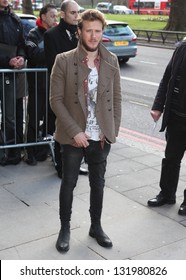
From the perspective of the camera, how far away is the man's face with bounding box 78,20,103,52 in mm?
3344

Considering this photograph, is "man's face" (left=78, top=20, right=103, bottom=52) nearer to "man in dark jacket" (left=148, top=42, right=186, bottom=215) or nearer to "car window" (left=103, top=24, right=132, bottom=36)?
"man in dark jacket" (left=148, top=42, right=186, bottom=215)

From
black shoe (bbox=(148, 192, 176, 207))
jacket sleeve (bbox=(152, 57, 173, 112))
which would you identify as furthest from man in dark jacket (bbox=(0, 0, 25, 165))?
black shoe (bbox=(148, 192, 176, 207))

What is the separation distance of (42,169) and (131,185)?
1.13 metres

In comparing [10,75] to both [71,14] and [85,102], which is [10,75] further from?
[85,102]

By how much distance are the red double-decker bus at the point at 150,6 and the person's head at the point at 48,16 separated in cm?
6983

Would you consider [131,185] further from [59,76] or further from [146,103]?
[146,103]

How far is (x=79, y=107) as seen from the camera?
3.47 m

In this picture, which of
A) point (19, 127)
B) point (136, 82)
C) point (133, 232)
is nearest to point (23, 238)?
point (133, 232)

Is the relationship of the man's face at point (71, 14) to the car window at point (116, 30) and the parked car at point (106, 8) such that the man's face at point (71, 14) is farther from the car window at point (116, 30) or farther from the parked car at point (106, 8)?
the parked car at point (106, 8)

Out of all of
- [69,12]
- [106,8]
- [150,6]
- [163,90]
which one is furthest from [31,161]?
[150,6]

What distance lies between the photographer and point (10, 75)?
215 inches

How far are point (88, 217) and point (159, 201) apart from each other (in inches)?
31.1

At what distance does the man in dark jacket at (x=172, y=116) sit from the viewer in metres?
4.20

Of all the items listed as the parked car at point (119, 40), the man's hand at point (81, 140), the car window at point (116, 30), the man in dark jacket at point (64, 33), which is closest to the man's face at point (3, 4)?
the man in dark jacket at point (64, 33)
